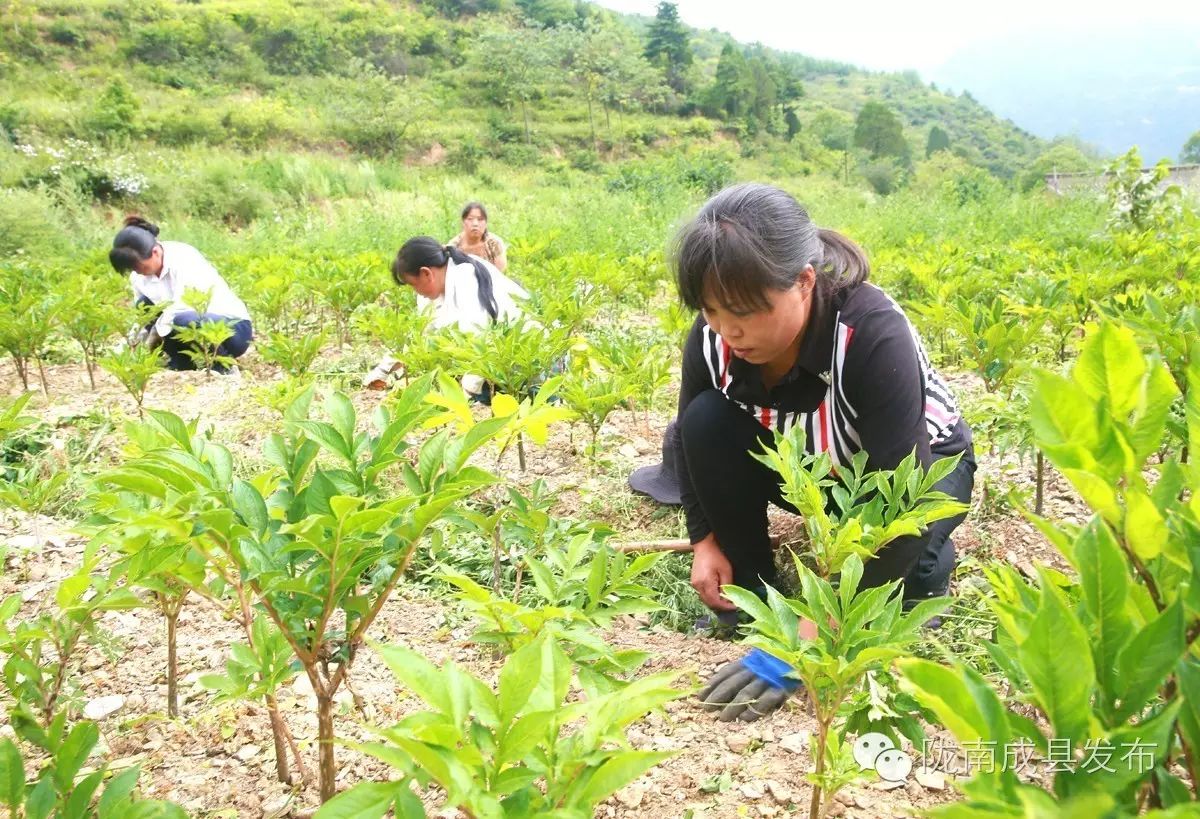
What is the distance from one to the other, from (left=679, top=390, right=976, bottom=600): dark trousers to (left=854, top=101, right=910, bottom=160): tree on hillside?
176ft

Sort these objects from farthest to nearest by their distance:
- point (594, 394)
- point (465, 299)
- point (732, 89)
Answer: point (732, 89) → point (465, 299) → point (594, 394)

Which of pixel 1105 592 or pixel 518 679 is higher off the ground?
pixel 1105 592

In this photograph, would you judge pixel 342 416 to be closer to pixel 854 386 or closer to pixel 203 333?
pixel 854 386

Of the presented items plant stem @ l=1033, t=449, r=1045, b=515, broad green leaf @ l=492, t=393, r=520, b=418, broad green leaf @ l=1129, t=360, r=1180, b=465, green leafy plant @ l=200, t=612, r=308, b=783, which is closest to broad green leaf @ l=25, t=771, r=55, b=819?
green leafy plant @ l=200, t=612, r=308, b=783

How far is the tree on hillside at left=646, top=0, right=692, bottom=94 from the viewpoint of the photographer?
1992 inches

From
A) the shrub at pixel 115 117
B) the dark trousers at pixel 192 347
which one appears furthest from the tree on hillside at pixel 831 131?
the dark trousers at pixel 192 347

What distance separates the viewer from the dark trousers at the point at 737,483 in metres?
2.18

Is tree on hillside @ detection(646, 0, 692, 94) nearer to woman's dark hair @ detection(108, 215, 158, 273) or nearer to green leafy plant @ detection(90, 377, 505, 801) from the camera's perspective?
woman's dark hair @ detection(108, 215, 158, 273)

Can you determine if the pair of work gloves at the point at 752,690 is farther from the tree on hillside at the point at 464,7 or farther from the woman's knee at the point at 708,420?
the tree on hillside at the point at 464,7

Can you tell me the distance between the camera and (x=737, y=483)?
88.0 inches

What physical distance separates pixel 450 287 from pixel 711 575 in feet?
9.99

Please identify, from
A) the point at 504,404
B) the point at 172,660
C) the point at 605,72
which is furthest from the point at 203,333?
the point at 605,72


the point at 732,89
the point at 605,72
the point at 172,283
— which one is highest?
the point at 732,89

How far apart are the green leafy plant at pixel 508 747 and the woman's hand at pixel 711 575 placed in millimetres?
1475
